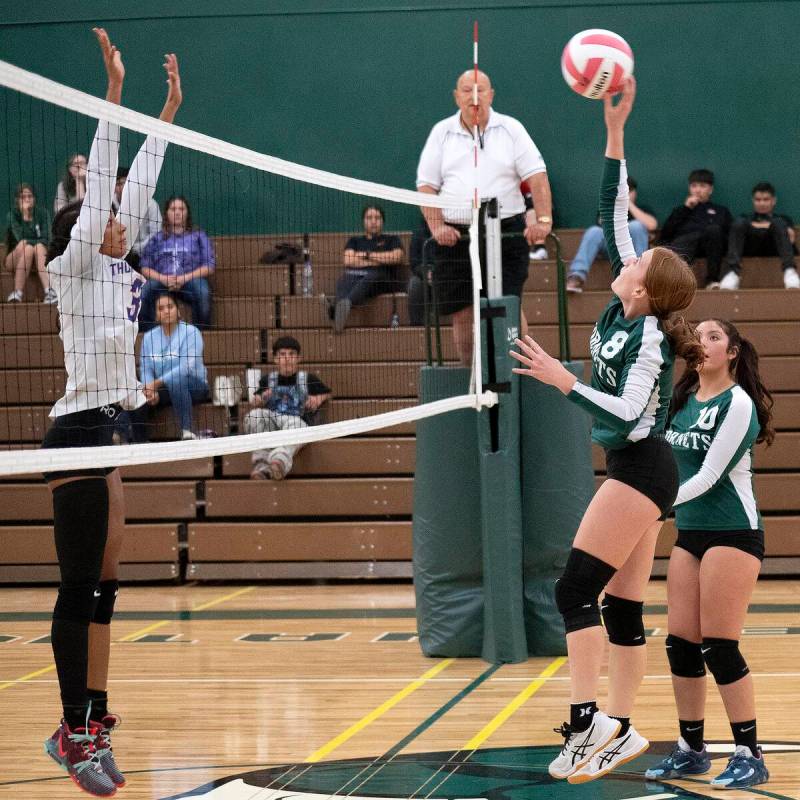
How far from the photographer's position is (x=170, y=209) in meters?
9.73

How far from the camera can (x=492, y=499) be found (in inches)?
243

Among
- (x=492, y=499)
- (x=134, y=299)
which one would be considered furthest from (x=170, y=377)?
(x=134, y=299)

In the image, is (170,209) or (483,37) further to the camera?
(483,37)

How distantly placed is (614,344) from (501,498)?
7.65 feet

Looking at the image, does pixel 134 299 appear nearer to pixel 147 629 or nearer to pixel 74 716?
pixel 74 716

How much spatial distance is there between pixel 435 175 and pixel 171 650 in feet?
9.63

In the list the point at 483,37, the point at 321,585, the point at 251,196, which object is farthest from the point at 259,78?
the point at 321,585

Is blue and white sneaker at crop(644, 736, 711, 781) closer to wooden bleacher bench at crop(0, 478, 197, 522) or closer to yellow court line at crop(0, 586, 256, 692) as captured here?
yellow court line at crop(0, 586, 256, 692)

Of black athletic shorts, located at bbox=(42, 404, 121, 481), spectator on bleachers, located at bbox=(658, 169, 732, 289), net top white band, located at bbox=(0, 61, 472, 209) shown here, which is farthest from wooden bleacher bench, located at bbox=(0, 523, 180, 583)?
black athletic shorts, located at bbox=(42, 404, 121, 481)

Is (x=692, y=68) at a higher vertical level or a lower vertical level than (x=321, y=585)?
higher

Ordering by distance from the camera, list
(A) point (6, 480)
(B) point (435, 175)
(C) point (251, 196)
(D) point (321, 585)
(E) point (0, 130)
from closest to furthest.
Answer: (B) point (435, 175) → (D) point (321, 585) → (A) point (6, 480) → (C) point (251, 196) → (E) point (0, 130)

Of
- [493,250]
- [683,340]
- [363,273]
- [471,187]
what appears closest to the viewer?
[683,340]

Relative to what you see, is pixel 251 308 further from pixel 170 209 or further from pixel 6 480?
pixel 6 480

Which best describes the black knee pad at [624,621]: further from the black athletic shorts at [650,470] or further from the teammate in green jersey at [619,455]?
the black athletic shorts at [650,470]
